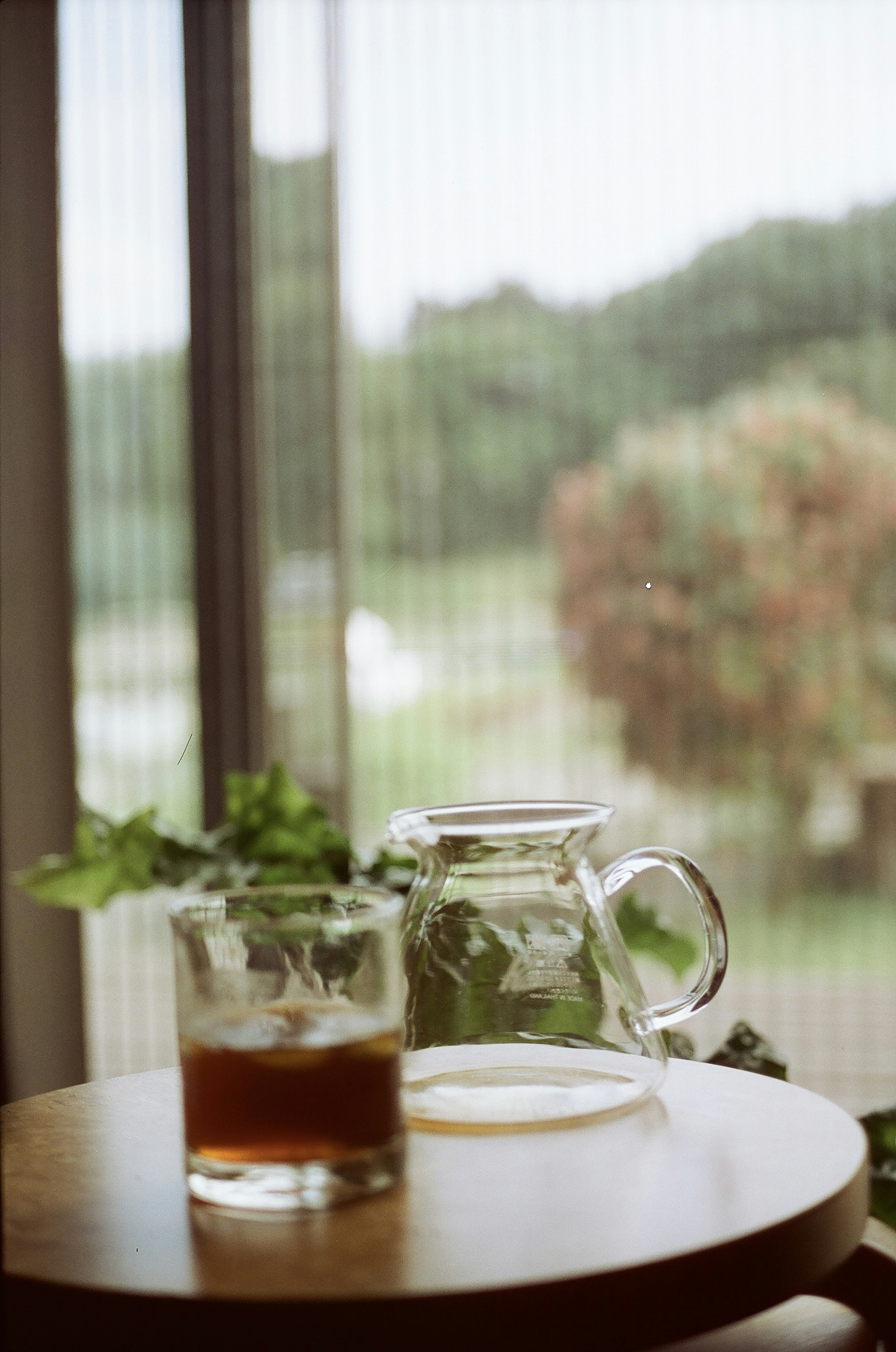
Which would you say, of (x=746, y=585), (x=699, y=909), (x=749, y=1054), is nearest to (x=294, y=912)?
(x=699, y=909)

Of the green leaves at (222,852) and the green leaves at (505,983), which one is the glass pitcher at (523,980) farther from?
the green leaves at (222,852)

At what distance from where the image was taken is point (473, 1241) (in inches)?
20.5

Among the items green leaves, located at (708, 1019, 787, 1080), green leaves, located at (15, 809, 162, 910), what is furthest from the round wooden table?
green leaves, located at (15, 809, 162, 910)

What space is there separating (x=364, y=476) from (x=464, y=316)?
312mm

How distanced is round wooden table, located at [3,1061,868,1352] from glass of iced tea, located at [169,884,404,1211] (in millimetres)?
16

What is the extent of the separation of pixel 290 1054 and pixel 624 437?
193 cm

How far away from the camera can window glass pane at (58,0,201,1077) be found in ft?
7.71

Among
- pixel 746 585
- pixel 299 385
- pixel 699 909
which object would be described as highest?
pixel 299 385

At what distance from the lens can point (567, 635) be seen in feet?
7.93

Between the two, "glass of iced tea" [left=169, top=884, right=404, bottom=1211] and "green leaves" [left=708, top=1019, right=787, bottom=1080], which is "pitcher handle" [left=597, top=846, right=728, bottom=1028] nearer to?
"glass of iced tea" [left=169, top=884, right=404, bottom=1211]

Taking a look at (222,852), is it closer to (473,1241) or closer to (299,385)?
(473,1241)

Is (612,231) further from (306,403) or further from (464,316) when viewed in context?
(306,403)

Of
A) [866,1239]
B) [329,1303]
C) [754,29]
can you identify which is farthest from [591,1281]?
[754,29]

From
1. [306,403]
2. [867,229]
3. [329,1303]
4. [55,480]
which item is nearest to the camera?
[329,1303]
